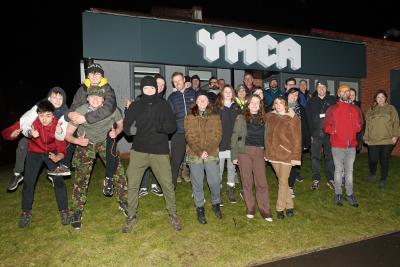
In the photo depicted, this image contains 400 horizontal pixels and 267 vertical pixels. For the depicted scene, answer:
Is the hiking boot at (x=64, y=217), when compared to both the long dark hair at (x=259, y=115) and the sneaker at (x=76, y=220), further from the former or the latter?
the long dark hair at (x=259, y=115)

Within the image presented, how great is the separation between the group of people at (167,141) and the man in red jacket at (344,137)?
19 millimetres

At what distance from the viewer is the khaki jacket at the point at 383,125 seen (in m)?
8.16

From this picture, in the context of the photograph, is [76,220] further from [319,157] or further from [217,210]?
[319,157]

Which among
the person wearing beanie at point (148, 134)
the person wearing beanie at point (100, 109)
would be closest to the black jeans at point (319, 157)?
the person wearing beanie at point (148, 134)

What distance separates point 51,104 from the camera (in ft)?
18.1

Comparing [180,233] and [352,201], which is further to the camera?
[352,201]

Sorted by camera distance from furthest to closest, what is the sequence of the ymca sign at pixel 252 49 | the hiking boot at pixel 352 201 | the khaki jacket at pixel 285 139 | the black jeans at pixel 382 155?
the ymca sign at pixel 252 49 < the black jeans at pixel 382 155 < the hiking boot at pixel 352 201 < the khaki jacket at pixel 285 139

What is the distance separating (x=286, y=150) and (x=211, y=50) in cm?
682

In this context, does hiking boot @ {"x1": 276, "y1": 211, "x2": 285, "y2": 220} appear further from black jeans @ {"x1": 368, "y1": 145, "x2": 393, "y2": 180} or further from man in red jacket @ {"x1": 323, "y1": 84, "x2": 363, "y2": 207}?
black jeans @ {"x1": 368, "y1": 145, "x2": 393, "y2": 180}

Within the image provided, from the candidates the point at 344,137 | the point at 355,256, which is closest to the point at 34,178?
the point at 355,256

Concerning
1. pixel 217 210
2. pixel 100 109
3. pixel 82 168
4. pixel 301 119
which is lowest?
pixel 217 210

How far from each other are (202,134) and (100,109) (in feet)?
5.71

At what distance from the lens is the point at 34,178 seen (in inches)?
215

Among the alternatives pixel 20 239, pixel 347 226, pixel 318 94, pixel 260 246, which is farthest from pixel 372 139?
pixel 20 239
